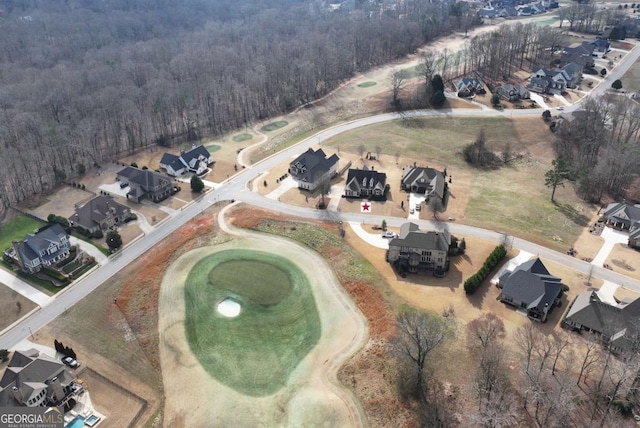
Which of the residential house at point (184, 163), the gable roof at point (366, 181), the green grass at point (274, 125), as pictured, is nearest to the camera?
the gable roof at point (366, 181)

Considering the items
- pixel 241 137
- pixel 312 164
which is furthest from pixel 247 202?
pixel 241 137

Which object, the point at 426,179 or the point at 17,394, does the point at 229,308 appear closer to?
the point at 17,394

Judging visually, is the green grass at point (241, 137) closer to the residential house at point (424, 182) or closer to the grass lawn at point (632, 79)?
the residential house at point (424, 182)

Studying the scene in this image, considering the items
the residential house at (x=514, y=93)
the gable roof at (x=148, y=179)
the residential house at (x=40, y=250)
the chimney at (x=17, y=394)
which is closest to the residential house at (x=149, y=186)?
the gable roof at (x=148, y=179)

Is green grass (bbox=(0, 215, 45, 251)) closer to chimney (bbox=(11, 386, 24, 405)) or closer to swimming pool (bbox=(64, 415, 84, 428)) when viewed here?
chimney (bbox=(11, 386, 24, 405))

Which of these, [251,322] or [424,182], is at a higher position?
[424,182]

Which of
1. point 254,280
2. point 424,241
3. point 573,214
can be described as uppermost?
point 424,241

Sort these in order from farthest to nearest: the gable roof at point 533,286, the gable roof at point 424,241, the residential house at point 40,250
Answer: the residential house at point 40,250 < the gable roof at point 424,241 < the gable roof at point 533,286

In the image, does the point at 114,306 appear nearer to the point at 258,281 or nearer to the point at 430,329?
the point at 258,281
